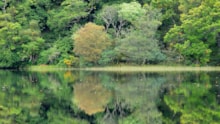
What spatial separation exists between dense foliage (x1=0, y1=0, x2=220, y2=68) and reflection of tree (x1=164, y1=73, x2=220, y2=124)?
60.6 ft

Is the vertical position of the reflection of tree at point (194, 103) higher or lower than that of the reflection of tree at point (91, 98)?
higher

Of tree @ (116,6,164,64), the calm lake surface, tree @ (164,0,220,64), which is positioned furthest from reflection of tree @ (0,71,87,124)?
tree @ (164,0,220,64)

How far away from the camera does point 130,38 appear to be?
4219cm

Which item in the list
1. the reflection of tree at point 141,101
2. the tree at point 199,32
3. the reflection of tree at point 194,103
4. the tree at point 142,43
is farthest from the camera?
the tree at point 142,43

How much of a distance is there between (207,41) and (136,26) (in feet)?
21.6

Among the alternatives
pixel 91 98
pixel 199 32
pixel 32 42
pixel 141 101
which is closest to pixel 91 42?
pixel 32 42

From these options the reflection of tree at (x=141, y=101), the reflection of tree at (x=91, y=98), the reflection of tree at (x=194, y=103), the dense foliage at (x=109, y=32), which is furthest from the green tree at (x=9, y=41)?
the reflection of tree at (x=194, y=103)

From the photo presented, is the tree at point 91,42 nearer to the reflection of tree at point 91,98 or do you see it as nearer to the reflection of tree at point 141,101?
the reflection of tree at point 91,98

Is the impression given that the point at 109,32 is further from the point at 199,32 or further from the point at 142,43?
the point at 199,32

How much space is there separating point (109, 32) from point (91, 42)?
4.60m

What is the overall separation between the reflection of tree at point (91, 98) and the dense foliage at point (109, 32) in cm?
1772

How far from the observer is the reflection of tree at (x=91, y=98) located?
689 inches

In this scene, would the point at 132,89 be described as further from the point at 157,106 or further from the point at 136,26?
the point at 136,26

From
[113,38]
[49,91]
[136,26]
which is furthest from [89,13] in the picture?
[49,91]
